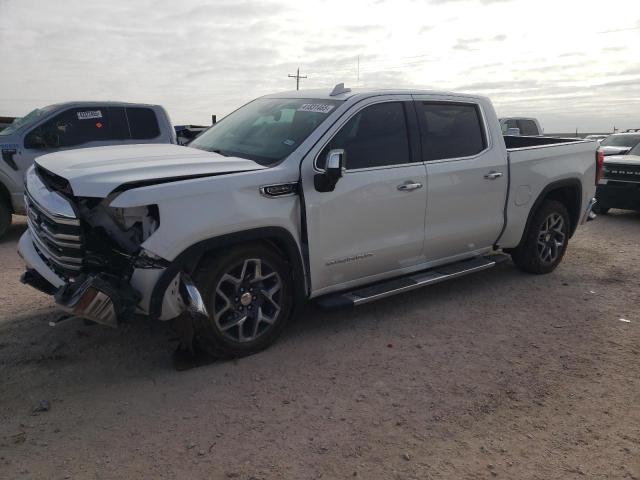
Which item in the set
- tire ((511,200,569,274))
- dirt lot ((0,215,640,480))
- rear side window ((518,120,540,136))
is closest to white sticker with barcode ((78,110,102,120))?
dirt lot ((0,215,640,480))

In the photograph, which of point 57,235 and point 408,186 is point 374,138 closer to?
point 408,186

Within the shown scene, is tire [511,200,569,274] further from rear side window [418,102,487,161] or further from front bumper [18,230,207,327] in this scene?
front bumper [18,230,207,327]

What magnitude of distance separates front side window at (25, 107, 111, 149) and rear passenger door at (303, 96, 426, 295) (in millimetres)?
5201

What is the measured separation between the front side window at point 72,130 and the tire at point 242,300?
5402mm

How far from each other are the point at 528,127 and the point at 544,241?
48.5 ft

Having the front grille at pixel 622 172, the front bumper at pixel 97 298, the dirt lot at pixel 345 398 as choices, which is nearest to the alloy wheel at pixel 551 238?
the dirt lot at pixel 345 398

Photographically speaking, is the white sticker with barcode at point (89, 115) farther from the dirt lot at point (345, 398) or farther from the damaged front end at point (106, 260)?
the damaged front end at point (106, 260)

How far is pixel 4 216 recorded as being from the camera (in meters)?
8.02

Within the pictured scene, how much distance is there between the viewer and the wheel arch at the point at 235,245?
355cm

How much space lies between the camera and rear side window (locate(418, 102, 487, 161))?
5047 millimetres

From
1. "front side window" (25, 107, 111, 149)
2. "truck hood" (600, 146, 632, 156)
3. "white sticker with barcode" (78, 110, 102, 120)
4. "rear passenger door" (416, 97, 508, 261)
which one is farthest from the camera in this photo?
"truck hood" (600, 146, 632, 156)

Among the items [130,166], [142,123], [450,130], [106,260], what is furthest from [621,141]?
[106,260]

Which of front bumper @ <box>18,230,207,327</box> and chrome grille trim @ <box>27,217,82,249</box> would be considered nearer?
front bumper @ <box>18,230,207,327</box>

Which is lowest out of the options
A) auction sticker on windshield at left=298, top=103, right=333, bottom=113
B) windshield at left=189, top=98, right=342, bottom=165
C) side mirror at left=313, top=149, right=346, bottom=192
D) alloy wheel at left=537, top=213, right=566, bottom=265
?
alloy wheel at left=537, top=213, right=566, bottom=265
